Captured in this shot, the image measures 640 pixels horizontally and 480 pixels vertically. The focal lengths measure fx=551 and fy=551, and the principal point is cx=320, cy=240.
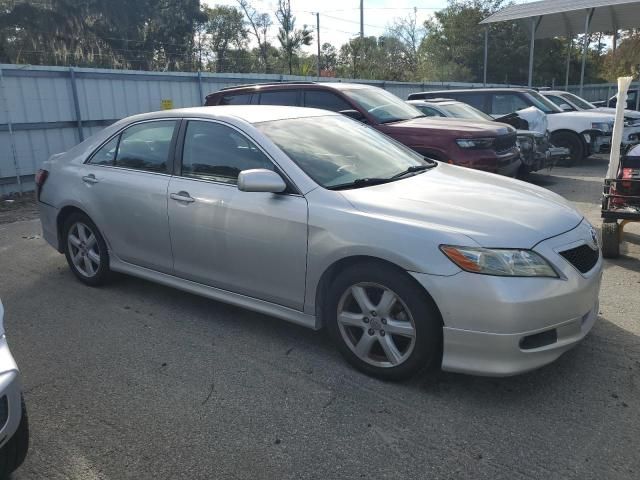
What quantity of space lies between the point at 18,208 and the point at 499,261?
8367 mm

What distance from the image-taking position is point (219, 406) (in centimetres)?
304

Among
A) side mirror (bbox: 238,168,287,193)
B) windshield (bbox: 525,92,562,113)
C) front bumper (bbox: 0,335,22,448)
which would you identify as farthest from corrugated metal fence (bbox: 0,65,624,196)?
front bumper (bbox: 0,335,22,448)

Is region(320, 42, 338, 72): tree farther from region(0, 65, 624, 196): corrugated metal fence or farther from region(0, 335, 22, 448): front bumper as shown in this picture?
region(0, 335, 22, 448): front bumper

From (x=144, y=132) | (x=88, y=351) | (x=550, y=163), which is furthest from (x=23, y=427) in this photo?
(x=550, y=163)

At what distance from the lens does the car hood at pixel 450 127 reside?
7820 millimetres

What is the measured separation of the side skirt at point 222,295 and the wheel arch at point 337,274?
77 millimetres

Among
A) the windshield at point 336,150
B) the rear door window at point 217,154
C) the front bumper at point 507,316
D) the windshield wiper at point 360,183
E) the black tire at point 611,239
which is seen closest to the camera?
the front bumper at point 507,316

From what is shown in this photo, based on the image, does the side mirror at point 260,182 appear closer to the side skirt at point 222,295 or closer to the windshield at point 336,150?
the windshield at point 336,150

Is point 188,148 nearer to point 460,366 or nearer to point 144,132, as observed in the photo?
point 144,132

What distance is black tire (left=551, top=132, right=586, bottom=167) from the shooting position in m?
12.3

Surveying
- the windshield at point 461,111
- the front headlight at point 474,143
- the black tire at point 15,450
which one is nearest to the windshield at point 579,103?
the windshield at point 461,111

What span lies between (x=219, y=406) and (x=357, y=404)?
0.76m

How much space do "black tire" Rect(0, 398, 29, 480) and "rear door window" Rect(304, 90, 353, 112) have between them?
6.39 m

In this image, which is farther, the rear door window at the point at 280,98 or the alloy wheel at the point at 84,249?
the rear door window at the point at 280,98
